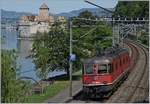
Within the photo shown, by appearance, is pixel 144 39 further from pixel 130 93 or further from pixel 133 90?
pixel 130 93

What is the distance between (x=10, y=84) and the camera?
33.3 meters

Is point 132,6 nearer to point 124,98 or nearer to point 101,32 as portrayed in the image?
point 101,32

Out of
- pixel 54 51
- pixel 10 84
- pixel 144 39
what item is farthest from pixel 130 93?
pixel 144 39

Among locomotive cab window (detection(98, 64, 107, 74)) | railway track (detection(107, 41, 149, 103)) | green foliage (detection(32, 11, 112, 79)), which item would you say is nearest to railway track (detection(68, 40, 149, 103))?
railway track (detection(107, 41, 149, 103))

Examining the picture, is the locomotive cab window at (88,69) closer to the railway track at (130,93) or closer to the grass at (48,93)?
the railway track at (130,93)

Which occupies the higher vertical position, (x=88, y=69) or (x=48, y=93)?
(x=88, y=69)

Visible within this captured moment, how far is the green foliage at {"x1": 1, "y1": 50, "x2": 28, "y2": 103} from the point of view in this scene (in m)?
33.0

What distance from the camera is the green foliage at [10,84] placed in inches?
1298

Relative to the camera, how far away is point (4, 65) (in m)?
33.9

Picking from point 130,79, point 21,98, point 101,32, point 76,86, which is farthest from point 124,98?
point 101,32

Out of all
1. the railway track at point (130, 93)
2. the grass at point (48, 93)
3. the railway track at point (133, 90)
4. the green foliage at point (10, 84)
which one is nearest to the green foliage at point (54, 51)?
the grass at point (48, 93)

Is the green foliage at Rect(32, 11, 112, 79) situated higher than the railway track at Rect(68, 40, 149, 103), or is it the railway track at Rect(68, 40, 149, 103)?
the green foliage at Rect(32, 11, 112, 79)

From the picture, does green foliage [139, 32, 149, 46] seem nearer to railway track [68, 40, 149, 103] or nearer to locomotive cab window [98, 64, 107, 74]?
railway track [68, 40, 149, 103]

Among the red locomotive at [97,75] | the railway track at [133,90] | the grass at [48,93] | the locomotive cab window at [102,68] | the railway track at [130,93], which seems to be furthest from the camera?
the grass at [48,93]
